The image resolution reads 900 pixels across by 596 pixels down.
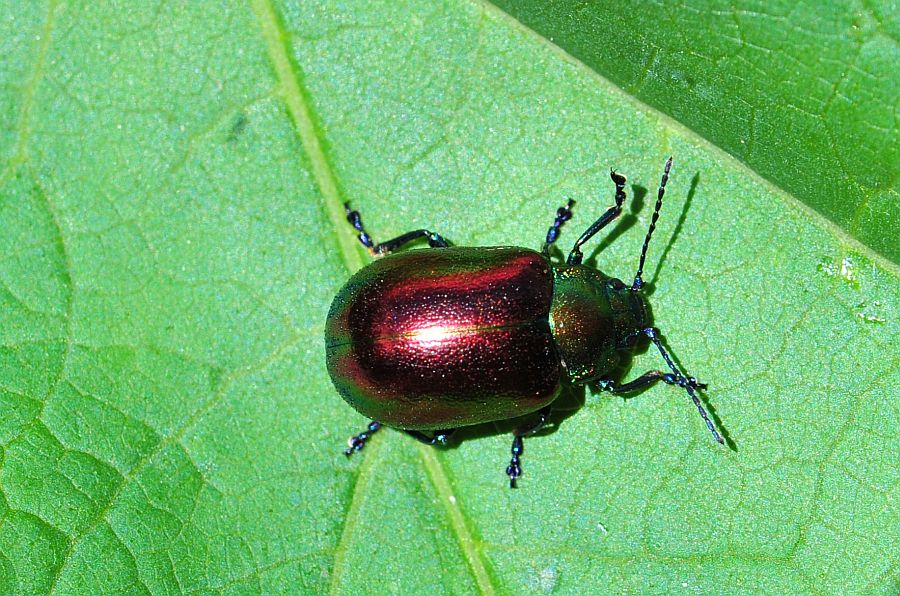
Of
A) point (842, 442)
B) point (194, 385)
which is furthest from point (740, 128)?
point (194, 385)

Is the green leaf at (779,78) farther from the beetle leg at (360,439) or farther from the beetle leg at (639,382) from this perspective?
the beetle leg at (360,439)

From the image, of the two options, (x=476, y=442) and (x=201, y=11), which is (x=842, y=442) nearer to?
(x=476, y=442)

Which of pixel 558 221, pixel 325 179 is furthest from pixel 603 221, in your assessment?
pixel 325 179

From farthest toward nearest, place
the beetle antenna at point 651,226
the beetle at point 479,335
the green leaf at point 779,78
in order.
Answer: the beetle antenna at point 651,226
the beetle at point 479,335
the green leaf at point 779,78

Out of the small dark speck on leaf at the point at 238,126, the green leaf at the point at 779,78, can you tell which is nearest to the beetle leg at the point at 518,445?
the green leaf at the point at 779,78

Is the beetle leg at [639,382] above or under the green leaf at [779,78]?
under

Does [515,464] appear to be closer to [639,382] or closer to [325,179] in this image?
[639,382]

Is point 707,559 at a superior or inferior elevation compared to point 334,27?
inferior
